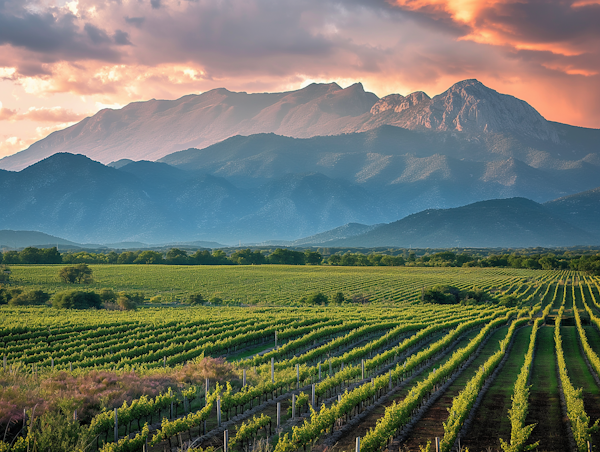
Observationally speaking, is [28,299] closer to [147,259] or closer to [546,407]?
[546,407]

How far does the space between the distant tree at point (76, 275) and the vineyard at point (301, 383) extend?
45.1 m

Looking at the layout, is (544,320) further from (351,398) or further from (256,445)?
(256,445)

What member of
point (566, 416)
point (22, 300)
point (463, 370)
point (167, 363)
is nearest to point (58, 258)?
point (22, 300)

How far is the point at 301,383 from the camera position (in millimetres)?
26234

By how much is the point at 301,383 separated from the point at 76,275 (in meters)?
92.6

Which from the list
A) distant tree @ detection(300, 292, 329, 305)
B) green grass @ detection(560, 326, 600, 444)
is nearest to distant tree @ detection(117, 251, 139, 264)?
distant tree @ detection(300, 292, 329, 305)

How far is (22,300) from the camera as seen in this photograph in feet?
238

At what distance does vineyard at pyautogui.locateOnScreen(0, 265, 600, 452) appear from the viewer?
17.3 m

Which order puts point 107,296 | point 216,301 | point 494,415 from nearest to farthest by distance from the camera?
point 494,415 < point 107,296 < point 216,301

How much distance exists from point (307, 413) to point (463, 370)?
15165 millimetres

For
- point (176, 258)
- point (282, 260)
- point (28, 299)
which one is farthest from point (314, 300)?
point (282, 260)

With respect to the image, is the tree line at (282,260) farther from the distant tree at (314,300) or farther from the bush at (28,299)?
the distant tree at (314,300)

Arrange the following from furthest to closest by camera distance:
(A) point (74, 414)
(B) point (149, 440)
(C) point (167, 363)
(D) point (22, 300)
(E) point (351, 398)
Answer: (D) point (22, 300) < (C) point (167, 363) < (E) point (351, 398) < (B) point (149, 440) < (A) point (74, 414)

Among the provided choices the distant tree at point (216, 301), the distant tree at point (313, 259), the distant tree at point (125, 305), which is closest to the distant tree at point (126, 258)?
the distant tree at point (313, 259)
